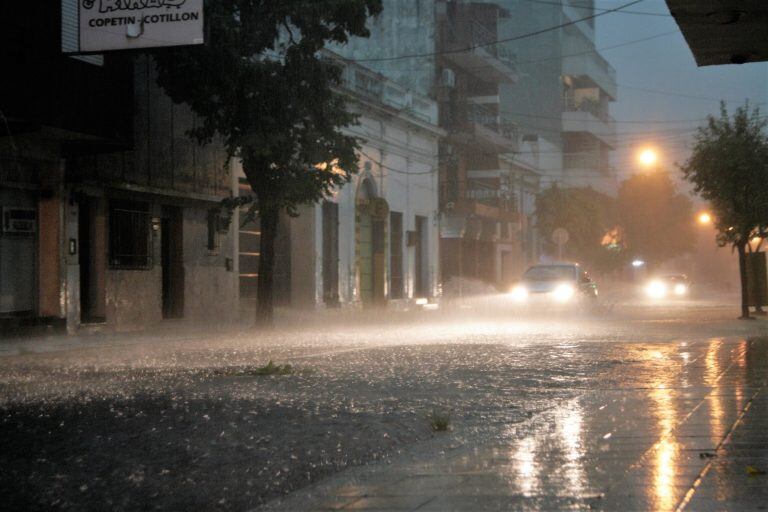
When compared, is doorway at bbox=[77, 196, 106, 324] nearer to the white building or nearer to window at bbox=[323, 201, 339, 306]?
the white building

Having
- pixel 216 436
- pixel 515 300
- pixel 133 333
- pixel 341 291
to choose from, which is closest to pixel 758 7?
pixel 216 436

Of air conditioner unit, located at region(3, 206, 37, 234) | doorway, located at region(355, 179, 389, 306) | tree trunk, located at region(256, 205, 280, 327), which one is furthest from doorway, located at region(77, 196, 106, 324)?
doorway, located at region(355, 179, 389, 306)

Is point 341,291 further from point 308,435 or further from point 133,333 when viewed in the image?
point 308,435

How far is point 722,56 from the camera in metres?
10.3

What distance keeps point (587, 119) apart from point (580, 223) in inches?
618

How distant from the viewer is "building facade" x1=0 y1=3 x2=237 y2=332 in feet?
61.0

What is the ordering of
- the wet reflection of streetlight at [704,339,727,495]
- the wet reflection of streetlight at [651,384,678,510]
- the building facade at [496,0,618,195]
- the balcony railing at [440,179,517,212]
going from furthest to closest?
1. the building facade at [496,0,618,195]
2. the balcony railing at [440,179,517,212]
3. the wet reflection of streetlight at [704,339,727,495]
4. the wet reflection of streetlight at [651,384,678,510]

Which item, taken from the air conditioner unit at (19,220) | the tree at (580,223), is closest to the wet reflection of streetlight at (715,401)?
the air conditioner unit at (19,220)

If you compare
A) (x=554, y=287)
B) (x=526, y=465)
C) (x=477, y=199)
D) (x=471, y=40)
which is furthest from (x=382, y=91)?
(x=526, y=465)

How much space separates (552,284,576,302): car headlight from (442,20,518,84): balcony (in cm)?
1718

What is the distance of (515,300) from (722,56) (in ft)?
66.2

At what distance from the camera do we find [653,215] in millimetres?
68875

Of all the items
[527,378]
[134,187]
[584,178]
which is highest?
[584,178]

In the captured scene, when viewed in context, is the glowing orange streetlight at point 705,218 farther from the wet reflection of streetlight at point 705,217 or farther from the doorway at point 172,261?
the doorway at point 172,261
